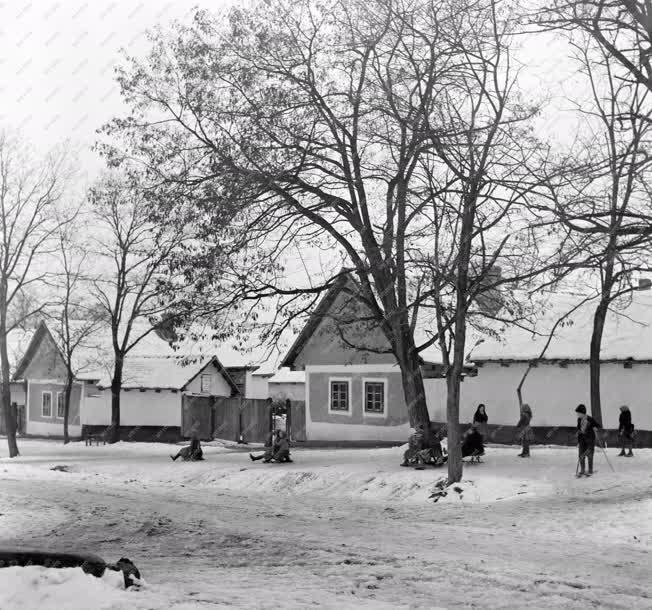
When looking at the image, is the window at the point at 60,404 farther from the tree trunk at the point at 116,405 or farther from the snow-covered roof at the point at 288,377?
the snow-covered roof at the point at 288,377

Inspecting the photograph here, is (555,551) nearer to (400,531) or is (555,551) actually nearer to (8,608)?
(400,531)

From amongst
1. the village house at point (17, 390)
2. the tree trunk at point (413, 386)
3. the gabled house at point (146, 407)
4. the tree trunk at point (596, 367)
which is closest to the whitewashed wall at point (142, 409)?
the gabled house at point (146, 407)

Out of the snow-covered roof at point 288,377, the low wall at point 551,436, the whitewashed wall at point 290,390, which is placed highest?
the snow-covered roof at point 288,377

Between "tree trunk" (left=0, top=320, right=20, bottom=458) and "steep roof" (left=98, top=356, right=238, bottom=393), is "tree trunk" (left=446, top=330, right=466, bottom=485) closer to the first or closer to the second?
"tree trunk" (left=0, top=320, right=20, bottom=458)

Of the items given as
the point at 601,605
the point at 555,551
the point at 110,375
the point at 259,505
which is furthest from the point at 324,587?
the point at 110,375

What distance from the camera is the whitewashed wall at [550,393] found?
28.6 meters

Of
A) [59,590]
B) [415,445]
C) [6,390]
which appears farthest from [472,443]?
[6,390]

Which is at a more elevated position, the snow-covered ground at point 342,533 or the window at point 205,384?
the window at point 205,384

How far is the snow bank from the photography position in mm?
7121

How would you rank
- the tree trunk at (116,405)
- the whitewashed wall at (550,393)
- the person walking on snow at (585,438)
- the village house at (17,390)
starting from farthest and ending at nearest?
the village house at (17,390)
the tree trunk at (116,405)
the whitewashed wall at (550,393)
the person walking on snow at (585,438)

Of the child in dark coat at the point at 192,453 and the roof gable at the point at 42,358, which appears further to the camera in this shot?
the roof gable at the point at 42,358

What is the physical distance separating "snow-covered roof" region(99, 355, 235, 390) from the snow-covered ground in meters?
18.1

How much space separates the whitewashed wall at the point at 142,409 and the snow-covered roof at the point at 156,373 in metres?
0.88

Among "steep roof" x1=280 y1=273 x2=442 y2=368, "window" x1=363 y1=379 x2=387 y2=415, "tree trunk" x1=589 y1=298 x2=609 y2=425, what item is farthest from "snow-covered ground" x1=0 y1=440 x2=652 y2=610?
"window" x1=363 y1=379 x2=387 y2=415
